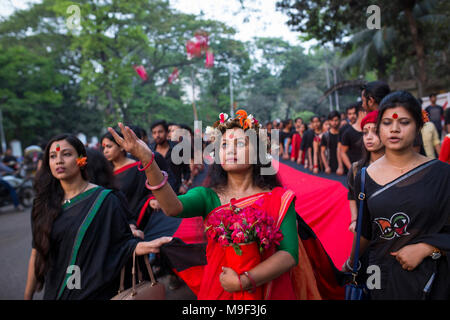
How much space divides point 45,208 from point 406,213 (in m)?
2.44

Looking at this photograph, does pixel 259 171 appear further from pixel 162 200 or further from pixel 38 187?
pixel 38 187

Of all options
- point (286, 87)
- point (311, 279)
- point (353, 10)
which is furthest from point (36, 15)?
point (311, 279)

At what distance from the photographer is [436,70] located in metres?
18.0

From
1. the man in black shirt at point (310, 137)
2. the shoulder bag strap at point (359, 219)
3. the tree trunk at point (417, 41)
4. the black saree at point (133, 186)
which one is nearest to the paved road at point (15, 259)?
the black saree at point (133, 186)

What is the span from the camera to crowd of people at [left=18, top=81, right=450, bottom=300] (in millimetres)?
1744

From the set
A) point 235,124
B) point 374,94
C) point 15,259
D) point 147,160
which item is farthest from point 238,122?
point 15,259

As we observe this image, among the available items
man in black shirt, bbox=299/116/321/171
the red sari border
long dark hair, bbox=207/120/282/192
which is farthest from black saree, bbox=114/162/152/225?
man in black shirt, bbox=299/116/321/171

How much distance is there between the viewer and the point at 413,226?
72.1 inches

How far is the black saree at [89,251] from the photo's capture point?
233 centimetres

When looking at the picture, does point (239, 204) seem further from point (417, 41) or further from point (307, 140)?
point (417, 41)

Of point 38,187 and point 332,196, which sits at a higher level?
point 38,187

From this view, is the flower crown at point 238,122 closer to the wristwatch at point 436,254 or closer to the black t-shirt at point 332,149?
the wristwatch at point 436,254

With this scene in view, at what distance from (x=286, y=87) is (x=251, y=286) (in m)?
33.1
